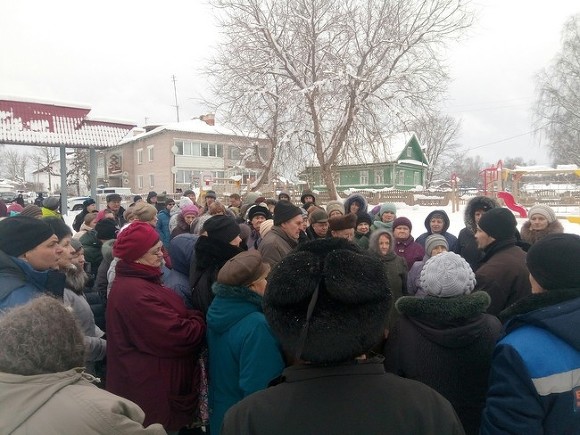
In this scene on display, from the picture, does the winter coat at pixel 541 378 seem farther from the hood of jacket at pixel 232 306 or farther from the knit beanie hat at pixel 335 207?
the knit beanie hat at pixel 335 207

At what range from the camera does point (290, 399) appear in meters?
1.11

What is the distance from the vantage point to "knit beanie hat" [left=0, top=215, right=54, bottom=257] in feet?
8.20

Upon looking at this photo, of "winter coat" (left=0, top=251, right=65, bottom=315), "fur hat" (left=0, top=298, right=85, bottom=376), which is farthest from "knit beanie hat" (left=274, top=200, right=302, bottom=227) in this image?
"fur hat" (left=0, top=298, right=85, bottom=376)

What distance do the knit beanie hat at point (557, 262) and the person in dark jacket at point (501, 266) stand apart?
4.11 feet

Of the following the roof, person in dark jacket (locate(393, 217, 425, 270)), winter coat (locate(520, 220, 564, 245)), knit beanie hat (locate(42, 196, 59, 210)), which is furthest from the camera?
the roof

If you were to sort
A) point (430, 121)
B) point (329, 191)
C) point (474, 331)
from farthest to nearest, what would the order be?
point (329, 191), point (430, 121), point (474, 331)

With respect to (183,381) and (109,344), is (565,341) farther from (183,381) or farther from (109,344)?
(109,344)

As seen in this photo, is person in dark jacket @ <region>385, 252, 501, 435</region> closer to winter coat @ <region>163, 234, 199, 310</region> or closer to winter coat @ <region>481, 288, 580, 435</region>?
winter coat @ <region>481, 288, 580, 435</region>

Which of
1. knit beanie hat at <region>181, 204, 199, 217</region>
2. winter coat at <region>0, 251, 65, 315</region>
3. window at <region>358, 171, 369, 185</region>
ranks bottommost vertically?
winter coat at <region>0, 251, 65, 315</region>

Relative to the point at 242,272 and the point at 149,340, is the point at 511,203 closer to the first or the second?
the point at 242,272

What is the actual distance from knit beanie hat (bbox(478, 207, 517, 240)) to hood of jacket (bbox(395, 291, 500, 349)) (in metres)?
1.48

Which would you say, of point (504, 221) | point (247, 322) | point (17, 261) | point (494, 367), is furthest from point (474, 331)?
point (17, 261)

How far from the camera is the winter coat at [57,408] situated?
1.27 meters

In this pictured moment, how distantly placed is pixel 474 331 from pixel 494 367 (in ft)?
1.09
